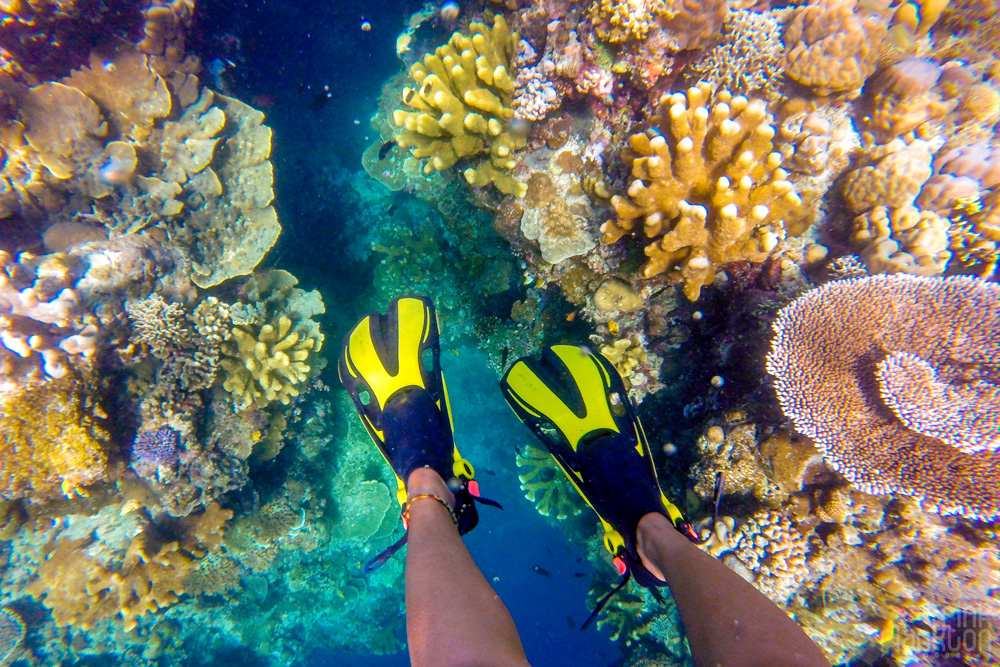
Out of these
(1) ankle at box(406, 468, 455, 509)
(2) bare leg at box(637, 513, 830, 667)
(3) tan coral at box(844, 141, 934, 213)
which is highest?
(3) tan coral at box(844, 141, 934, 213)

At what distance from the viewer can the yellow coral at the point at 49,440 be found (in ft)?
10.7

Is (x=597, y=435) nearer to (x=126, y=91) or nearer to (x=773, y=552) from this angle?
(x=773, y=552)

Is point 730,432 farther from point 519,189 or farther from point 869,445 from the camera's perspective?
point 519,189

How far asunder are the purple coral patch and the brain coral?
517cm

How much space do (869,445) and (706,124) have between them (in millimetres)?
2289

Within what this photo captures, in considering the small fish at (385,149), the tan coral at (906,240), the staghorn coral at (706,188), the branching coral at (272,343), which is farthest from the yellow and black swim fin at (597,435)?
the small fish at (385,149)

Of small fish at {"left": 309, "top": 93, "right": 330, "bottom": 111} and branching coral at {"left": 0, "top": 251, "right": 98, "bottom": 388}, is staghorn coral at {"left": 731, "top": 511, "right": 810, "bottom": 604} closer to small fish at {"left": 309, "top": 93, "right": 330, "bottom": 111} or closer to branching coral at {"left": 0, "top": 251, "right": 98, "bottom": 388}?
branching coral at {"left": 0, "top": 251, "right": 98, "bottom": 388}

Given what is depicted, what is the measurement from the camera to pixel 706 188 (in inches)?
105

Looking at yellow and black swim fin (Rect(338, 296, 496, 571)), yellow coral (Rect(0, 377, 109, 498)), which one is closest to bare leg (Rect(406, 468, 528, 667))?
yellow and black swim fin (Rect(338, 296, 496, 571))

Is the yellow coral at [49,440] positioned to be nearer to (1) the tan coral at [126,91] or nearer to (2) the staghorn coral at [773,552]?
(1) the tan coral at [126,91]

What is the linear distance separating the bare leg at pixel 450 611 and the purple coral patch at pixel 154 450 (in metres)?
3.23

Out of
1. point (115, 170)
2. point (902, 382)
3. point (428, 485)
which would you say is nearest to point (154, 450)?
point (115, 170)

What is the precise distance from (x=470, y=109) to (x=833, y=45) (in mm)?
2570

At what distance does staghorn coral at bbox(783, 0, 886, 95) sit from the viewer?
8.64 feet
